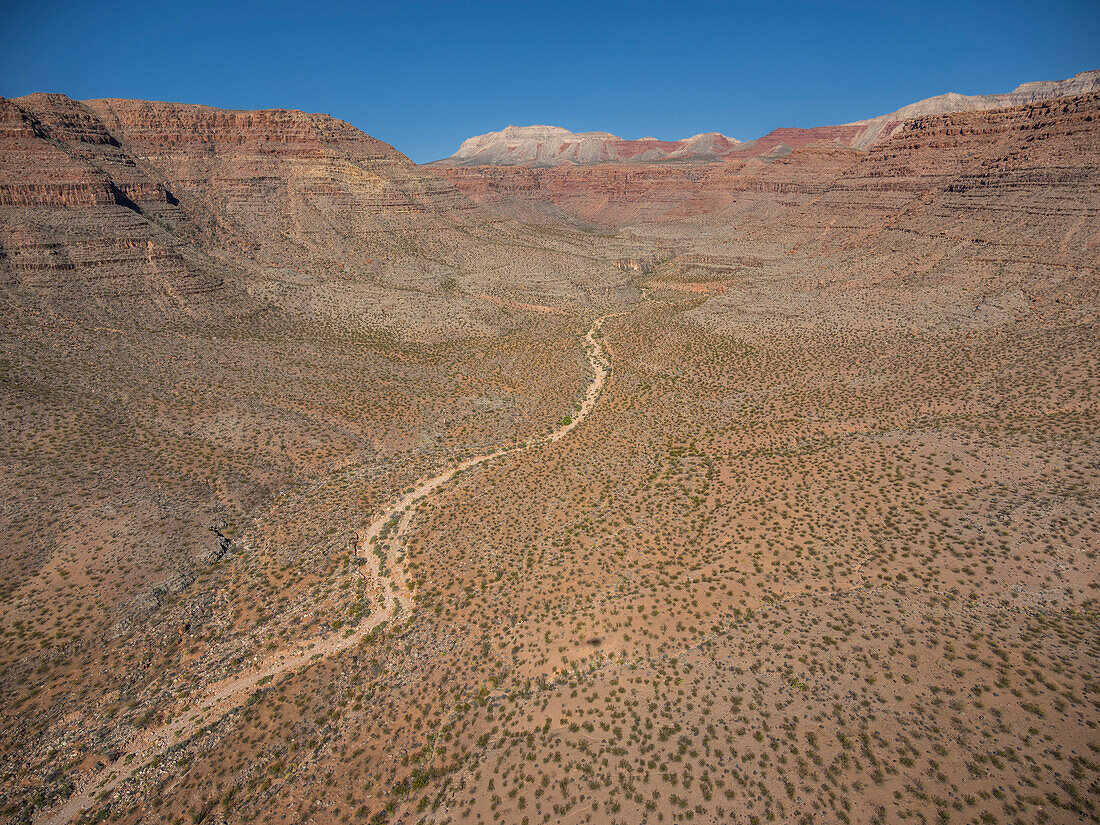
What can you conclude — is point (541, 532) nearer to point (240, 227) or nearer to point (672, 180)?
point (240, 227)

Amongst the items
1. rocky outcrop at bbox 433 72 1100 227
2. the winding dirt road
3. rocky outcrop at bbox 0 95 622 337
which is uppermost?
rocky outcrop at bbox 433 72 1100 227

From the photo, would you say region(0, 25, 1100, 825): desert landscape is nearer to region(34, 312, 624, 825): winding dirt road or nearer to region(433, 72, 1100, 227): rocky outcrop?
region(34, 312, 624, 825): winding dirt road

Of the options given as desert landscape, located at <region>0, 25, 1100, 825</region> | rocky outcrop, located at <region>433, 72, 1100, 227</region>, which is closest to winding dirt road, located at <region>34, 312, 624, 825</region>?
desert landscape, located at <region>0, 25, 1100, 825</region>

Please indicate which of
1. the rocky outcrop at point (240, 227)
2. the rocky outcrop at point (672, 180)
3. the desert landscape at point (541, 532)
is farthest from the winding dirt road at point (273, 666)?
the rocky outcrop at point (672, 180)

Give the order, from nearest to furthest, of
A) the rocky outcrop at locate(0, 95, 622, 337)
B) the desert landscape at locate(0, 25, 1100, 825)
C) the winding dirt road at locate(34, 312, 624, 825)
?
the desert landscape at locate(0, 25, 1100, 825)
the winding dirt road at locate(34, 312, 624, 825)
the rocky outcrop at locate(0, 95, 622, 337)

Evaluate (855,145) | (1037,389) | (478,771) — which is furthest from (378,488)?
(855,145)

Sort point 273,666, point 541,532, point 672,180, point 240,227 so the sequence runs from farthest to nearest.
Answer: point 672,180 < point 240,227 < point 541,532 < point 273,666

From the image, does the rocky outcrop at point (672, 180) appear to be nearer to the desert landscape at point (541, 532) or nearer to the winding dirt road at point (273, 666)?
the desert landscape at point (541, 532)

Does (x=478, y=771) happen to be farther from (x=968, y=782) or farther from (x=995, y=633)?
(x=995, y=633)

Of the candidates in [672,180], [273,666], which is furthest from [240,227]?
[672,180]
